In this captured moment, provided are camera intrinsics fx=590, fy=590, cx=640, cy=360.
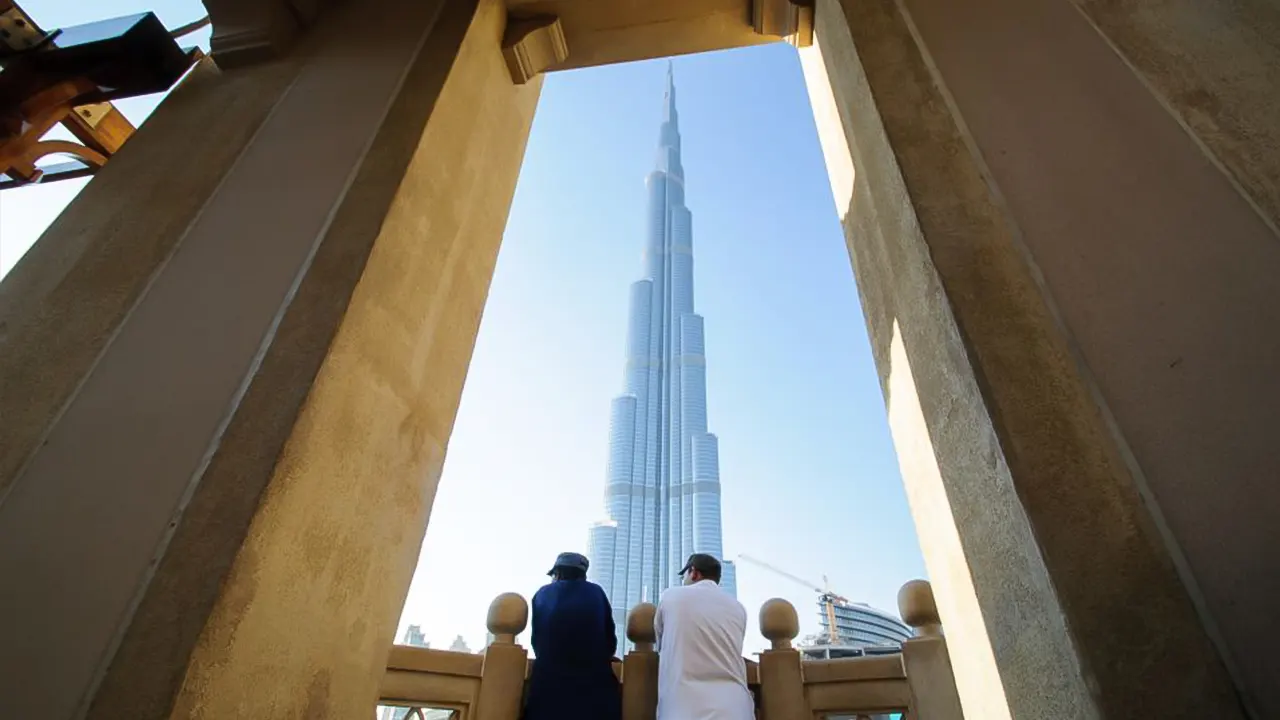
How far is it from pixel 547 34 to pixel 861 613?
33.4 metres

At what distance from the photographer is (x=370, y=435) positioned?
2.04 metres

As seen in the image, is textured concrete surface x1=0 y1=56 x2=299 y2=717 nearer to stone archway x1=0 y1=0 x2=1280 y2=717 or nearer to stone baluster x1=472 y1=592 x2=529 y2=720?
stone archway x1=0 y1=0 x2=1280 y2=717

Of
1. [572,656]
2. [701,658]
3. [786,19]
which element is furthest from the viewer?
[786,19]

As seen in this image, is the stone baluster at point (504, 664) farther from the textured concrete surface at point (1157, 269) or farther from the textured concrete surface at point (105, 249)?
the textured concrete surface at point (1157, 269)

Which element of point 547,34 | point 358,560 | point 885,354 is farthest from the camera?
point 547,34

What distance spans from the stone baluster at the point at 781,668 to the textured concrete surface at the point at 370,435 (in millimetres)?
1785

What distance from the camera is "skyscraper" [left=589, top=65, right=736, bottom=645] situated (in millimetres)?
46031

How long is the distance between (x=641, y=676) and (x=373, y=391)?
195 cm

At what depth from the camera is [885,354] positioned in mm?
2242

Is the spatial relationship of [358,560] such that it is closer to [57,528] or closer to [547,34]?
[57,528]

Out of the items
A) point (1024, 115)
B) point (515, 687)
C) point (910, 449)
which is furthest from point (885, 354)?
point (515, 687)

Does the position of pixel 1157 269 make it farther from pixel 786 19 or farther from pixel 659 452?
Result: pixel 659 452

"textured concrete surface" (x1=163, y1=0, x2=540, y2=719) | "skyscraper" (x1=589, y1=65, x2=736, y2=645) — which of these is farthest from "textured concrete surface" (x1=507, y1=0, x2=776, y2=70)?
"skyscraper" (x1=589, y1=65, x2=736, y2=645)

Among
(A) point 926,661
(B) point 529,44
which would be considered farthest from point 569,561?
(B) point 529,44
